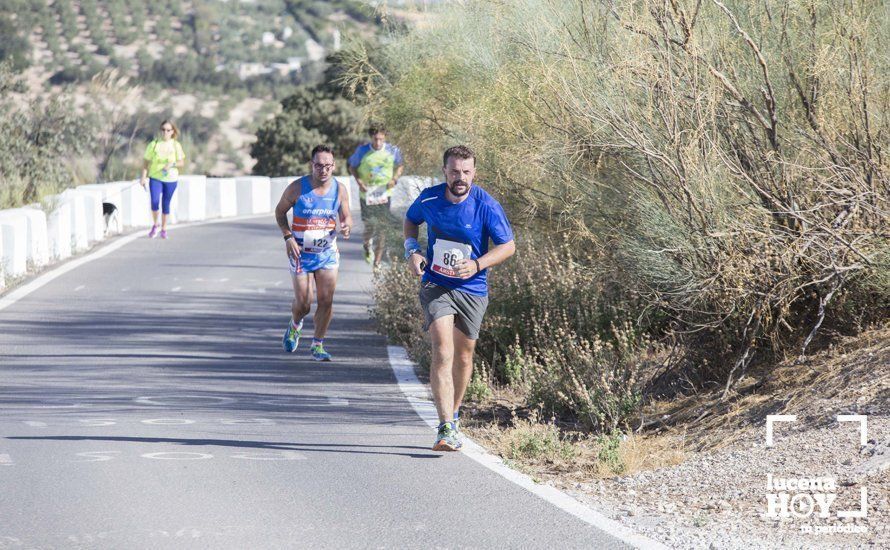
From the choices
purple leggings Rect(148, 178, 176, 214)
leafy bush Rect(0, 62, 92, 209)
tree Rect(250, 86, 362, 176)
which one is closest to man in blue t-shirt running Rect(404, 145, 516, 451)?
purple leggings Rect(148, 178, 176, 214)

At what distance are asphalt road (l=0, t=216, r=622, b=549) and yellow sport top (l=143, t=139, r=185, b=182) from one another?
4.88m

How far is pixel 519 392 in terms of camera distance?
11031mm

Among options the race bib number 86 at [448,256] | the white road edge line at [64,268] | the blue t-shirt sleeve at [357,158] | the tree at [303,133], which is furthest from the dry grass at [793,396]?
the tree at [303,133]

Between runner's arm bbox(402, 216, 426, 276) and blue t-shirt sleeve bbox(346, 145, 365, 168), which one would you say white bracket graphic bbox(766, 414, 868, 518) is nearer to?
runner's arm bbox(402, 216, 426, 276)

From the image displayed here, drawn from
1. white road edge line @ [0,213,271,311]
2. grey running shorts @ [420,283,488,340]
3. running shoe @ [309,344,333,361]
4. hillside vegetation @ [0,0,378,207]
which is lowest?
running shoe @ [309,344,333,361]

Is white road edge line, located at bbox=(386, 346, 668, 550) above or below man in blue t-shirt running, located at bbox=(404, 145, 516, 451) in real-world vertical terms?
below

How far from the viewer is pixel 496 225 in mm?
8727

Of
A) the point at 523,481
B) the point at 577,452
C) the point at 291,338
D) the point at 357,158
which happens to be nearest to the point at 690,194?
the point at 577,452

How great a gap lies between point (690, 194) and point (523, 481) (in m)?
2.26

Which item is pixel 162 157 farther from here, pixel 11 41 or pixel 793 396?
pixel 11 41

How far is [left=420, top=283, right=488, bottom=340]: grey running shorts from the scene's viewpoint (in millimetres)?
8734

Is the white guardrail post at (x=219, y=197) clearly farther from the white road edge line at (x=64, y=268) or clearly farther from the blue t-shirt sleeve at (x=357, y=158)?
the blue t-shirt sleeve at (x=357, y=158)

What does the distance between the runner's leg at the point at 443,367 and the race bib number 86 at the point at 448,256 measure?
0.29 meters

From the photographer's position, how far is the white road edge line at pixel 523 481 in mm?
6516
